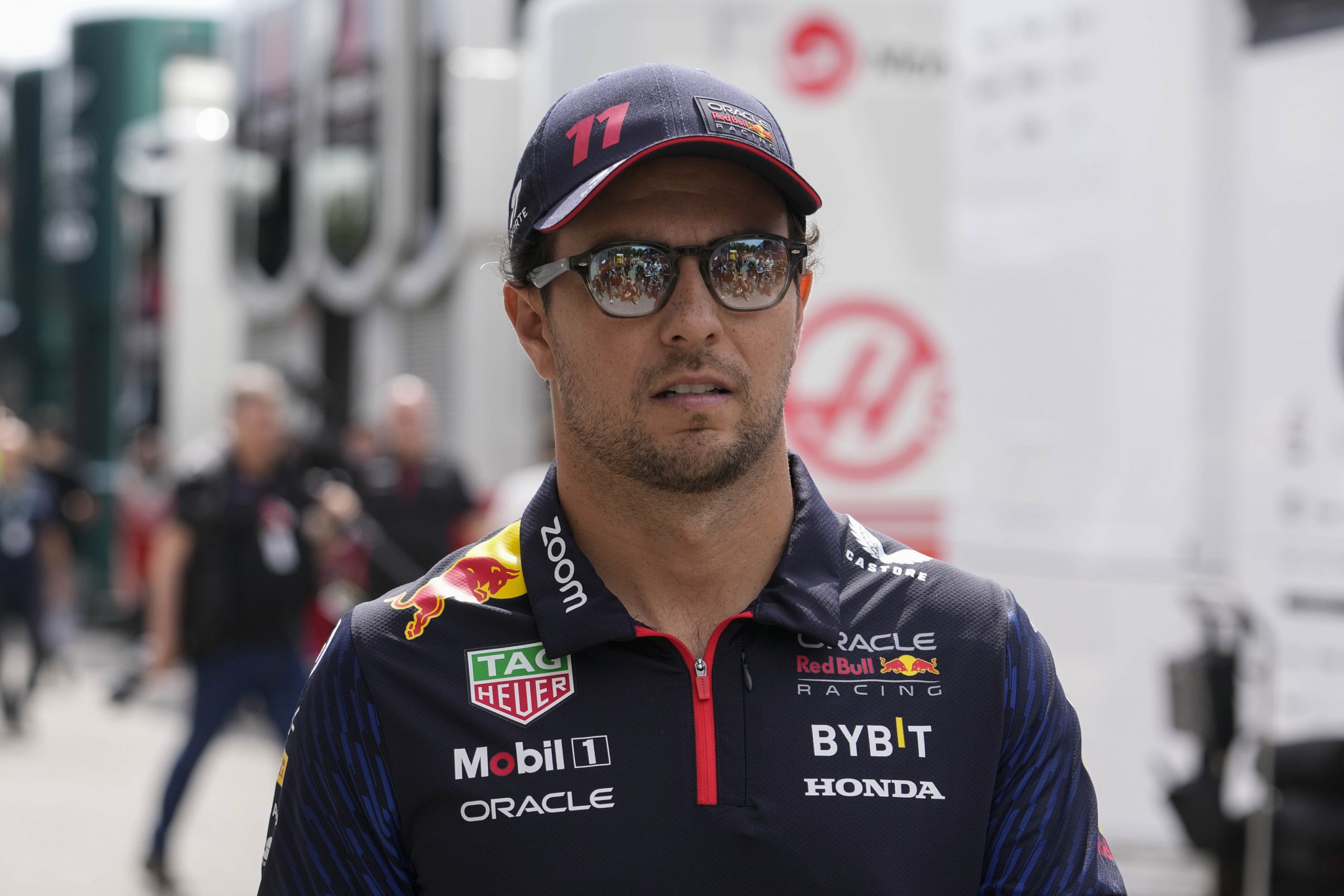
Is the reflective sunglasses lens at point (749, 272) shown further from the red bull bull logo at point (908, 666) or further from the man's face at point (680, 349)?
the red bull bull logo at point (908, 666)

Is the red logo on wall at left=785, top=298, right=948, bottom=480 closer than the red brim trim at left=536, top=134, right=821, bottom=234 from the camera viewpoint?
No

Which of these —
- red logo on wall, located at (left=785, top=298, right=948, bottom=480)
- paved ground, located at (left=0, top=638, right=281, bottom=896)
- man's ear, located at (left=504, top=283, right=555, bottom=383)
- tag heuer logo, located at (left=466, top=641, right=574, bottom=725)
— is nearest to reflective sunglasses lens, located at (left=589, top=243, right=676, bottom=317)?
man's ear, located at (left=504, top=283, right=555, bottom=383)

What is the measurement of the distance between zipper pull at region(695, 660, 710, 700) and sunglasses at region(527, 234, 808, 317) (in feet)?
1.14

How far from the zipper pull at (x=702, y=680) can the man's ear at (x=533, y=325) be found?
0.36 m

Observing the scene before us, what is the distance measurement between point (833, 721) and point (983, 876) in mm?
211

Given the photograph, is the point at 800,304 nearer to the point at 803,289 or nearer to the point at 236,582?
the point at 803,289

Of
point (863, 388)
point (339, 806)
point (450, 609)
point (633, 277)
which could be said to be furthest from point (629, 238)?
point (863, 388)

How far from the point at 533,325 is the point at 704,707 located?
467 mm

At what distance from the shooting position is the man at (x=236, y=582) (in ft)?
19.6

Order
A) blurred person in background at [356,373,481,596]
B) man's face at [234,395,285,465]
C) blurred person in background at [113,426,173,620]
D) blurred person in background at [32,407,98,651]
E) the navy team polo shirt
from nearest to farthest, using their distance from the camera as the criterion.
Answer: the navy team polo shirt
man's face at [234,395,285,465]
blurred person in background at [356,373,481,596]
blurred person in background at [32,407,98,651]
blurred person in background at [113,426,173,620]

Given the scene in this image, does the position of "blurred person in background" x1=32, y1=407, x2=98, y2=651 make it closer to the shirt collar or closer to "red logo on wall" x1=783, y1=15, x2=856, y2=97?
"red logo on wall" x1=783, y1=15, x2=856, y2=97

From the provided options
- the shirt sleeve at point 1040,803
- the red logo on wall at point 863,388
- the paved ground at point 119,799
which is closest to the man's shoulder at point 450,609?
the shirt sleeve at point 1040,803

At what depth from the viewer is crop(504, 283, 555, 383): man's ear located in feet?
5.69

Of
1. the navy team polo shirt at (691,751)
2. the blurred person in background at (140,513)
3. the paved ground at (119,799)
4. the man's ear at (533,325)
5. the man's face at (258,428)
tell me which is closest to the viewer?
the navy team polo shirt at (691,751)
